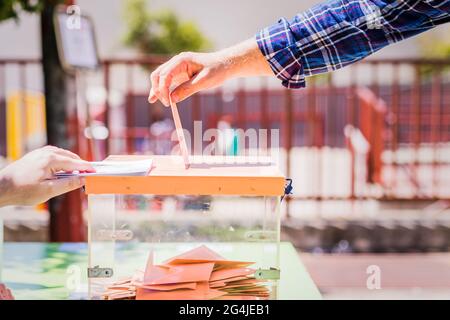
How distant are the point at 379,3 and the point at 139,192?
1.86ft

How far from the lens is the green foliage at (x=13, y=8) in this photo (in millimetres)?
2998

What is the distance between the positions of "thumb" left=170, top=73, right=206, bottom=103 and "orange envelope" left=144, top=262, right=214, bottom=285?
1.08 ft

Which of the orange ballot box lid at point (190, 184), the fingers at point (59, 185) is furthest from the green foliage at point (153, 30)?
the orange ballot box lid at point (190, 184)

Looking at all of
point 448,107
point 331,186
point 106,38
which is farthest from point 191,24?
point 331,186

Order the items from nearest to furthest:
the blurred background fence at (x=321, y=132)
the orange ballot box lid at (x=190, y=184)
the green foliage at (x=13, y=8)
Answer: the orange ballot box lid at (x=190, y=184)
the green foliage at (x=13, y=8)
the blurred background fence at (x=321, y=132)

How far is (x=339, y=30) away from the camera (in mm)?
1253

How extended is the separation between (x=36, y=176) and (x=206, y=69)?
0.38m

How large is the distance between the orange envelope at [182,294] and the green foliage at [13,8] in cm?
217

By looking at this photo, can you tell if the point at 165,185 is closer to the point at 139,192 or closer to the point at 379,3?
the point at 139,192

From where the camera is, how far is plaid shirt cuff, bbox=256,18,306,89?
4.12 feet

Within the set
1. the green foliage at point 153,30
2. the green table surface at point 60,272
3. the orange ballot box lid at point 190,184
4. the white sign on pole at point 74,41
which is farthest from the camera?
the green foliage at point 153,30

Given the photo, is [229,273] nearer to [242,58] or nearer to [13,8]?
[242,58]

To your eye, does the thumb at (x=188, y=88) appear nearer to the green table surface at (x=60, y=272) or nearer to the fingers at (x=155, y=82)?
the fingers at (x=155, y=82)

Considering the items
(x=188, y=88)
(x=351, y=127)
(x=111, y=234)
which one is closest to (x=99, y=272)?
(x=111, y=234)
